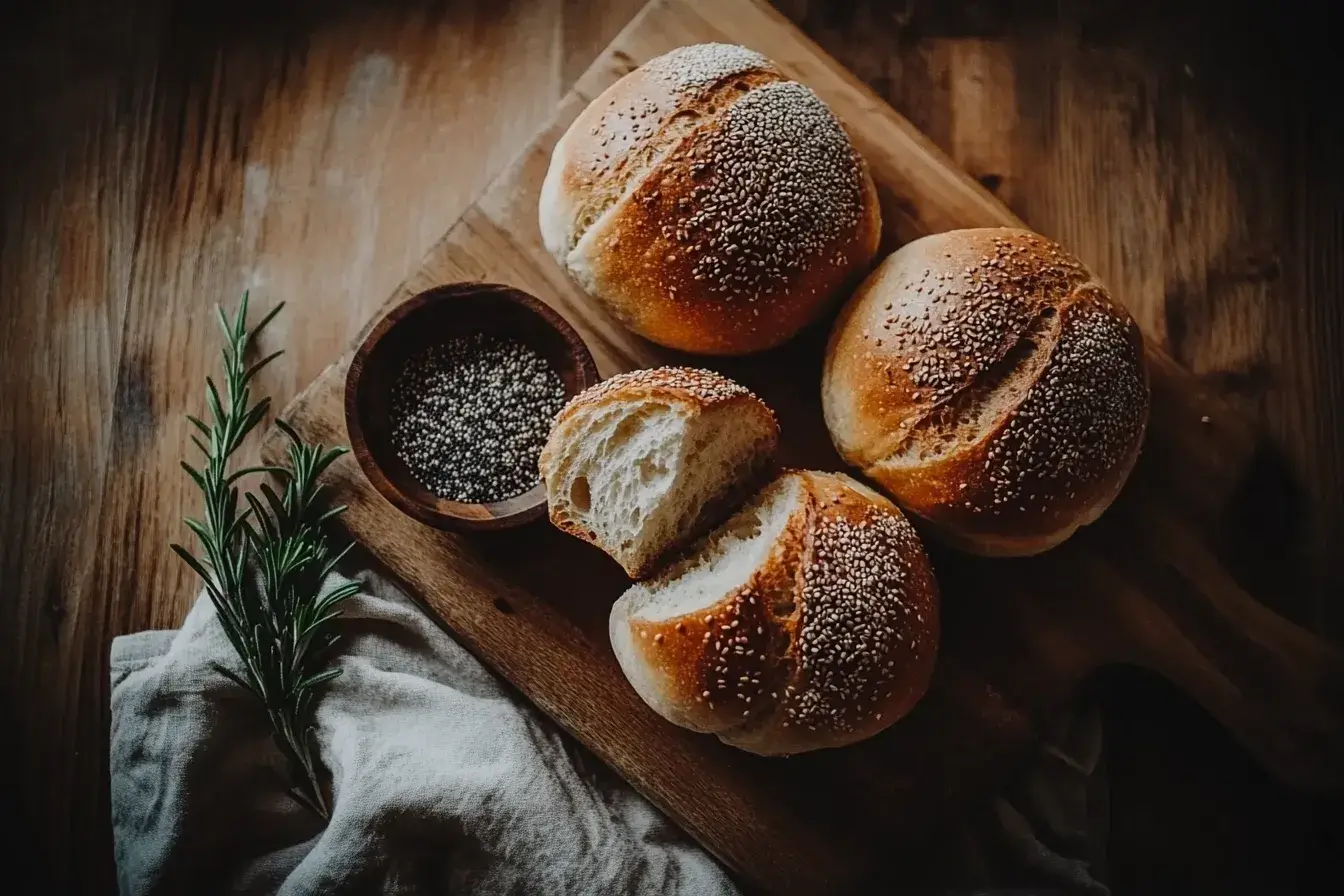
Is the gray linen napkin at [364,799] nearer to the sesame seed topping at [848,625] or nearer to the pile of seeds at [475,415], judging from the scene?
the pile of seeds at [475,415]

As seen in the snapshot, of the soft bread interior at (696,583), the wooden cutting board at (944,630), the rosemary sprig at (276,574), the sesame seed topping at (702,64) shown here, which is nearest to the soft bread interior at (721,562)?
the soft bread interior at (696,583)

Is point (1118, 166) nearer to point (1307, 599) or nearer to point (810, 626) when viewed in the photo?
point (1307, 599)

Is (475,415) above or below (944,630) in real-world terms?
above

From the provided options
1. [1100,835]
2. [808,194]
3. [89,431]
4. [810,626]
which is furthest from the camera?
[89,431]

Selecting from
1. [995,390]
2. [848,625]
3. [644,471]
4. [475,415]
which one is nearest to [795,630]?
[848,625]

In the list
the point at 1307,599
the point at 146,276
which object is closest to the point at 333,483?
the point at 146,276

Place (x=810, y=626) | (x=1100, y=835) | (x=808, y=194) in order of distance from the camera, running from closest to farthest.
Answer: (x=810, y=626), (x=808, y=194), (x=1100, y=835)

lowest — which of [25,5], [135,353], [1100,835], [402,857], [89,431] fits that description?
[402,857]

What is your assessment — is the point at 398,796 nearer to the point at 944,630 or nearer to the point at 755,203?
the point at 944,630
